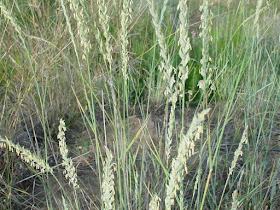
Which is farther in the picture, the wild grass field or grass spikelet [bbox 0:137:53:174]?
the wild grass field

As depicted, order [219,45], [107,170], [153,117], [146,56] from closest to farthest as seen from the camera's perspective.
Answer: [107,170], [153,117], [219,45], [146,56]

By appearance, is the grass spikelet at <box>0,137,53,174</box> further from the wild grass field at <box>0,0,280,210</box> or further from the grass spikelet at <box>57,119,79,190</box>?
the wild grass field at <box>0,0,280,210</box>

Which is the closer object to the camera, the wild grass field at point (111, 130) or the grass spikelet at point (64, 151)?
the grass spikelet at point (64, 151)

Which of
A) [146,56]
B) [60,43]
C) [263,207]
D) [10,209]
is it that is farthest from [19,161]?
[146,56]

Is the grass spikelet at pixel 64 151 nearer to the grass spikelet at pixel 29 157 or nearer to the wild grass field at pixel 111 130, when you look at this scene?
the grass spikelet at pixel 29 157

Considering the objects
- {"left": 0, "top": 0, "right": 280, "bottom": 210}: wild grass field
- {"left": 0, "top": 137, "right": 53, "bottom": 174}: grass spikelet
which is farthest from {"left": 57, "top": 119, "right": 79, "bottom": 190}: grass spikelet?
{"left": 0, "top": 0, "right": 280, "bottom": 210}: wild grass field

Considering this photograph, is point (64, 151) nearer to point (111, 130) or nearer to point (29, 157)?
point (29, 157)

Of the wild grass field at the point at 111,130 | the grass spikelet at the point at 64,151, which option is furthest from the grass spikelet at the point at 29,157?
the wild grass field at the point at 111,130

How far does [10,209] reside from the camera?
4.78ft

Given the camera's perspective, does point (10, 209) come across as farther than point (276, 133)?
No

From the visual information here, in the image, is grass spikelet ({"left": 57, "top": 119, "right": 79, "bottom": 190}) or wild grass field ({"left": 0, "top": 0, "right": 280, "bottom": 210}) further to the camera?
wild grass field ({"left": 0, "top": 0, "right": 280, "bottom": 210})

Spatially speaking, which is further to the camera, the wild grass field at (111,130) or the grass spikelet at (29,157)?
the wild grass field at (111,130)

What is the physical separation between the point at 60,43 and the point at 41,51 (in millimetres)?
189

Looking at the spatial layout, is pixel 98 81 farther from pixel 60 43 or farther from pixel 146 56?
pixel 146 56
